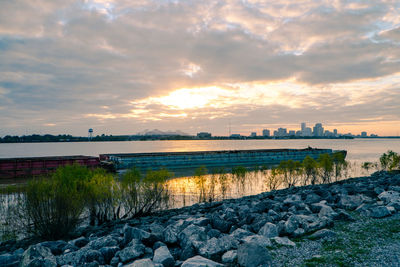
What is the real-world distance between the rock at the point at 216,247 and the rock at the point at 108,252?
392 centimetres

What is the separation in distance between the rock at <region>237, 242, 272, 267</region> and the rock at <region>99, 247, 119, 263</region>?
18.3ft

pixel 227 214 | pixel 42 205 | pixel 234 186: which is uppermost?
pixel 42 205

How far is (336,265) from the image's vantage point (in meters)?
8.02

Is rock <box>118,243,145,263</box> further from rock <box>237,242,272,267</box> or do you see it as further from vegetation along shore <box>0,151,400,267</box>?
rock <box>237,242,272,267</box>

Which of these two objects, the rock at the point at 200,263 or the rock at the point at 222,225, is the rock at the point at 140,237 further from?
the rock at the point at 222,225

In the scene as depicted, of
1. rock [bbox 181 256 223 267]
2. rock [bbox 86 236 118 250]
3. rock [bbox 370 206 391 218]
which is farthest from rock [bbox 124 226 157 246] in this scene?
rock [bbox 370 206 391 218]

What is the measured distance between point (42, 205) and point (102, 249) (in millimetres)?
6992

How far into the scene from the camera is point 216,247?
9828 millimetres

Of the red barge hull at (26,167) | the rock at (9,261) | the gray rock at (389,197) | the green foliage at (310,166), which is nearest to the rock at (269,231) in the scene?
the gray rock at (389,197)

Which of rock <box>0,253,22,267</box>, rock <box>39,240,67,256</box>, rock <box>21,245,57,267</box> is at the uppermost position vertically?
rock <box>21,245,57,267</box>

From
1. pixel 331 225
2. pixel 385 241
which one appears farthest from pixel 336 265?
pixel 331 225

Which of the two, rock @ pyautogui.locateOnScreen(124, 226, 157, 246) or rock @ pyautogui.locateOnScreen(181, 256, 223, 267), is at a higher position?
rock @ pyautogui.locateOnScreen(181, 256, 223, 267)

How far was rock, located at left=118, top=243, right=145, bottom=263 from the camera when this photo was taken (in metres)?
9.77

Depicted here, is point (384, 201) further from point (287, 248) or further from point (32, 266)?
point (32, 266)
